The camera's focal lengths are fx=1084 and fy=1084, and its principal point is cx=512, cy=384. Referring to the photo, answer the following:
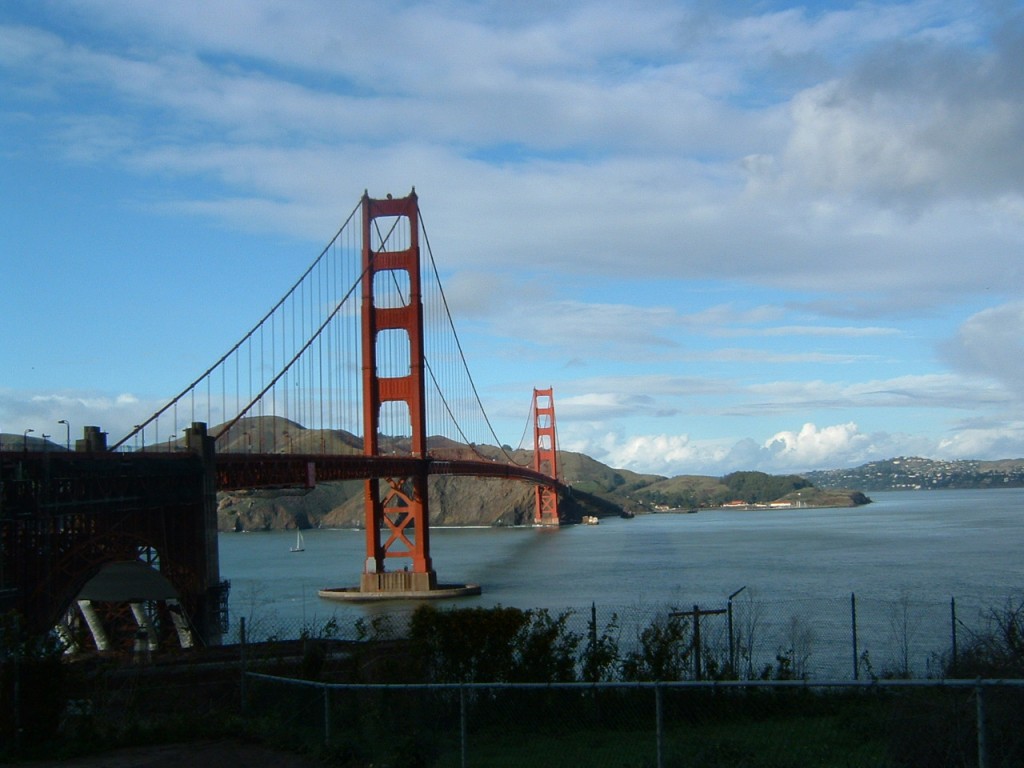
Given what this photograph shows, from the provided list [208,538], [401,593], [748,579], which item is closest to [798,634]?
[208,538]

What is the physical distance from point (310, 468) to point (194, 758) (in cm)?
2077

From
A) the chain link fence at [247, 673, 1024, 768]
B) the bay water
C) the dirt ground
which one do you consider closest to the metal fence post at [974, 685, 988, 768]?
the chain link fence at [247, 673, 1024, 768]

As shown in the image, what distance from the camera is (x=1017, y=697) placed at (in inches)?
255

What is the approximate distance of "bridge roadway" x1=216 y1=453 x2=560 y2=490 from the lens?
25.5 meters

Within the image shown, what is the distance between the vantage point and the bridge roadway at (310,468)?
83.6ft

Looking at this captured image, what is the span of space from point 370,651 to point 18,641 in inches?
139

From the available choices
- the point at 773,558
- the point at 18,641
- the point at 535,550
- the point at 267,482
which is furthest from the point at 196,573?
the point at 535,550

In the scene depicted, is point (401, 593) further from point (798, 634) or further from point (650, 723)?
point (650, 723)

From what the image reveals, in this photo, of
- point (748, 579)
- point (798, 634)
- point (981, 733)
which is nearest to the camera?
point (981, 733)

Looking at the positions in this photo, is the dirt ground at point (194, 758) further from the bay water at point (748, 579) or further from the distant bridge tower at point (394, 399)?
the distant bridge tower at point (394, 399)

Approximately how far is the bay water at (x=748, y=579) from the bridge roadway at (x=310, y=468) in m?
3.33

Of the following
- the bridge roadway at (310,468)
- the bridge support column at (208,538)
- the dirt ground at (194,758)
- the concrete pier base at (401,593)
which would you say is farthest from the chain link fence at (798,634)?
the concrete pier base at (401,593)

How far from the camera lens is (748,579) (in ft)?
113

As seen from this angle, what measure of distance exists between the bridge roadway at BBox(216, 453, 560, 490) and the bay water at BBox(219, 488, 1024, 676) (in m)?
3.33
